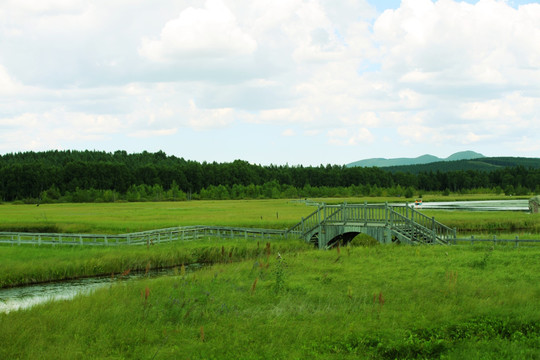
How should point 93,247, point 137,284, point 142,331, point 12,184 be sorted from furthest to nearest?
point 12,184
point 93,247
point 137,284
point 142,331

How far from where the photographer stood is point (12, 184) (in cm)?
15338

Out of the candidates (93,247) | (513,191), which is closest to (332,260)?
(93,247)

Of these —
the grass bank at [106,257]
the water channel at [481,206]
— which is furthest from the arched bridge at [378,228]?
the water channel at [481,206]

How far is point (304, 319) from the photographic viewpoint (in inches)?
601

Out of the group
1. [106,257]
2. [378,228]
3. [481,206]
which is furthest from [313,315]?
[481,206]

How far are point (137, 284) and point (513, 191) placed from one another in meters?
184

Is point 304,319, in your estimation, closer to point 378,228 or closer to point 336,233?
point 378,228

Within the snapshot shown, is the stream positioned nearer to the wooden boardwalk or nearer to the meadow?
the meadow

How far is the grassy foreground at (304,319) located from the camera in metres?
12.7

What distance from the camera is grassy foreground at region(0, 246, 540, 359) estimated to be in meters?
12.7

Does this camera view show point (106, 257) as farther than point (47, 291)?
Yes

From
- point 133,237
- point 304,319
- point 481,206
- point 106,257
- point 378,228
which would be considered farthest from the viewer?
point 481,206

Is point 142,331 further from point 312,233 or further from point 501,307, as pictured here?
point 312,233

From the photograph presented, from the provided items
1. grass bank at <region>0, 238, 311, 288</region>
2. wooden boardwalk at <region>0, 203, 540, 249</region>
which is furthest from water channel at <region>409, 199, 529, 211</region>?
grass bank at <region>0, 238, 311, 288</region>
